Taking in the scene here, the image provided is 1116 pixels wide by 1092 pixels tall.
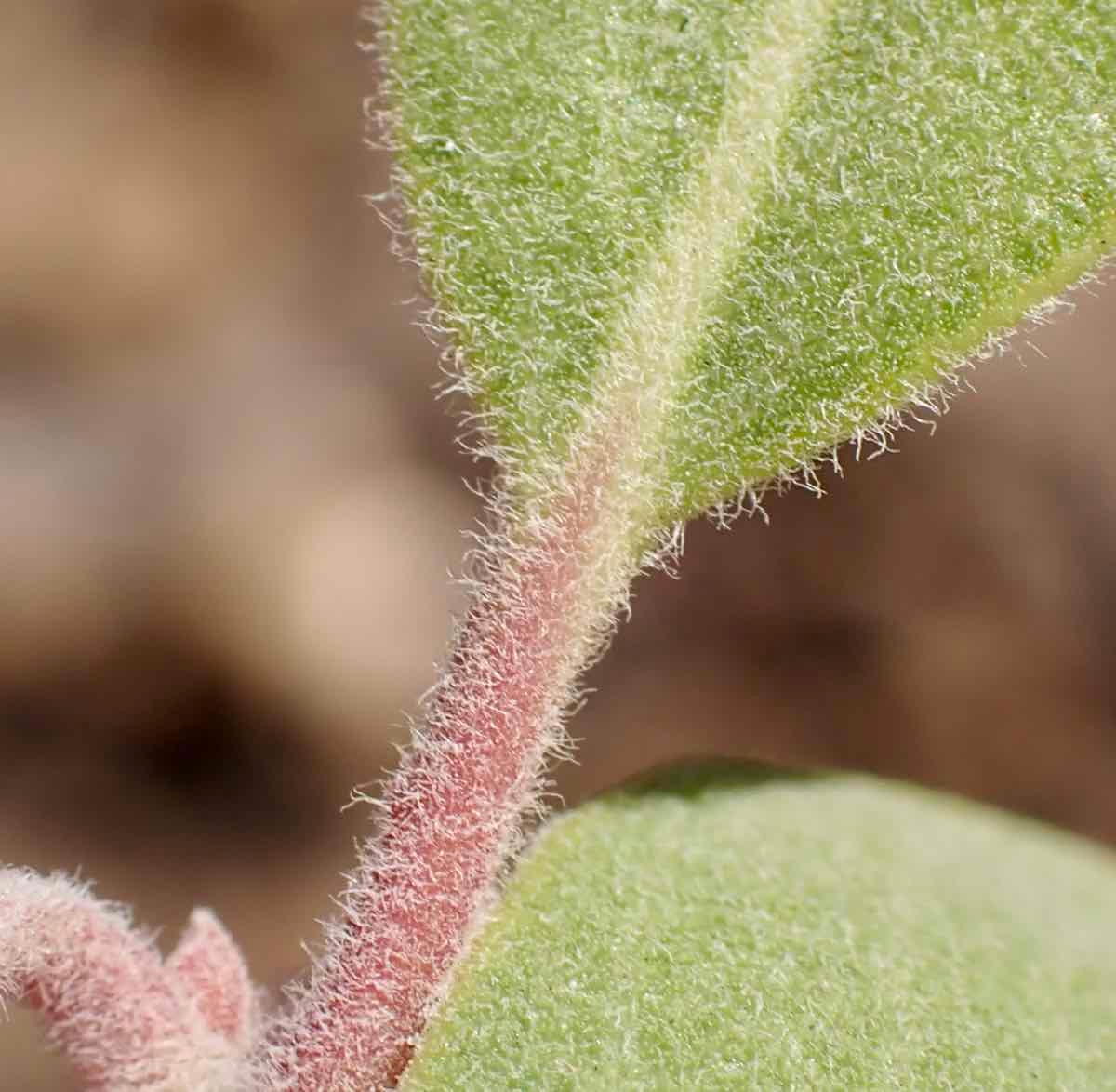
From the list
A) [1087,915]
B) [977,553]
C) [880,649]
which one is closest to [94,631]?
[880,649]

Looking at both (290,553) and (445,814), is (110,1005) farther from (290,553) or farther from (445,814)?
(290,553)

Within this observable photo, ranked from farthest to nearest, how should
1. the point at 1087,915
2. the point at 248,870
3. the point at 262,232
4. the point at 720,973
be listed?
the point at 262,232, the point at 248,870, the point at 1087,915, the point at 720,973

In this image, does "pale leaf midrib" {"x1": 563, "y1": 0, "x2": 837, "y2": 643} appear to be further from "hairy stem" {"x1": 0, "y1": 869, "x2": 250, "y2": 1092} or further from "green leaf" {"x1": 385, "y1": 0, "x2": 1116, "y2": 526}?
"hairy stem" {"x1": 0, "y1": 869, "x2": 250, "y2": 1092}

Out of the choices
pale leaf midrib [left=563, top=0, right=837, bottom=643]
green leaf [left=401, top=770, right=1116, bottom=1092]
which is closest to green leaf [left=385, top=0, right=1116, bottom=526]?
pale leaf midrib [left=563, top=0, right=837, bottom=643]

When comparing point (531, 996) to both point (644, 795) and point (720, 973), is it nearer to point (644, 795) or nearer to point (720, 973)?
point (720, 973)

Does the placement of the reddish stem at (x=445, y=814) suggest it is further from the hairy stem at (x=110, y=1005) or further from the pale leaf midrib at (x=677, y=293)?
the hairy stem at (x=110, y=1005)

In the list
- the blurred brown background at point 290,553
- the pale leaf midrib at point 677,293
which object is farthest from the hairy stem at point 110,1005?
the blurred brown background at point 290,553
